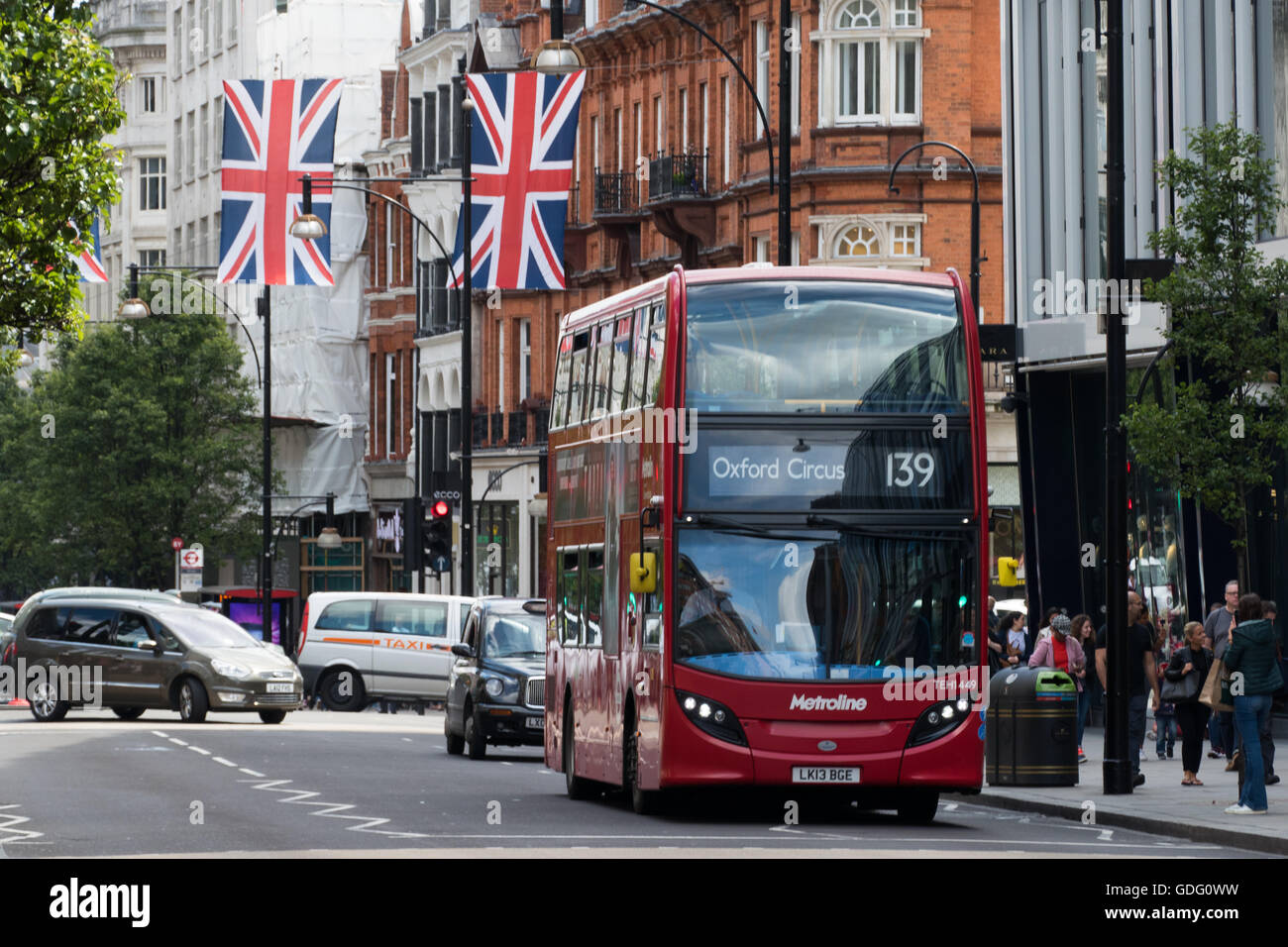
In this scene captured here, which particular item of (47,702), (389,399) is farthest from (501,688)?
(389,399)

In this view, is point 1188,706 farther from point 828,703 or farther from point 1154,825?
point 828,703

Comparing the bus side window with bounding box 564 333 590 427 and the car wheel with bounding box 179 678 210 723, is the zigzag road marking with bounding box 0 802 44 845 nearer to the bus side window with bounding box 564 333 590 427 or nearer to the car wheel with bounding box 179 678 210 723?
the bus side window with bounding box 564 333 590 427

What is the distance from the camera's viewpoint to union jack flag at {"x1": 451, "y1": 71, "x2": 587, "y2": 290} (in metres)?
44.3

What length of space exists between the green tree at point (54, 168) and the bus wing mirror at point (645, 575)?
8.97 m

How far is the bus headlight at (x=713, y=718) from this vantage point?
834 inches

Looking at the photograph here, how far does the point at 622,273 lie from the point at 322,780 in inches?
1407

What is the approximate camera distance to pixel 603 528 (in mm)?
23781

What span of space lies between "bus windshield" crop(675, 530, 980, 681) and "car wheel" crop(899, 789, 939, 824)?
1590 millimetres

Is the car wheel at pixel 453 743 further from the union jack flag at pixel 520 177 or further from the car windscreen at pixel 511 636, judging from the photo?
the union jack flag at pixel 520 177

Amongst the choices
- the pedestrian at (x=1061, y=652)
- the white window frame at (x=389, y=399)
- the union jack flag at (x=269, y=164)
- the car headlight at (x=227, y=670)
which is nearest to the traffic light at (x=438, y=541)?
the car headlight at (x=227, y=670)

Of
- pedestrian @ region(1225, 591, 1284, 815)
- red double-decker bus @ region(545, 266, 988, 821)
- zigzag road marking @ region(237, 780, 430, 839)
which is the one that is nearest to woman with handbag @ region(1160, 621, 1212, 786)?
pedestrian @ region(1225, 591, 1284, 815)

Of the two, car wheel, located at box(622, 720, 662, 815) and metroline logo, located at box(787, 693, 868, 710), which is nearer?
metroline logo, located at box(787, 693, 868, 710)

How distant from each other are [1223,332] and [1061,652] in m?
3.85
